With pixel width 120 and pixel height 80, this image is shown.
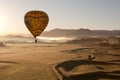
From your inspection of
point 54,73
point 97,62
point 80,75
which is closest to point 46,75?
point 54,73

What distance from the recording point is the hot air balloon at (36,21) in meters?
26.1

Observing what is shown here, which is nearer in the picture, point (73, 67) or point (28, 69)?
point (28, 69)

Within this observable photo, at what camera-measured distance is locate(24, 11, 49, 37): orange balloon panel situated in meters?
26.1

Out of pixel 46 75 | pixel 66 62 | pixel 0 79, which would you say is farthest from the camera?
pixel 66 62

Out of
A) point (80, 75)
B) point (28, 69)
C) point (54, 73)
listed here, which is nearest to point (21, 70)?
point (28, 69)

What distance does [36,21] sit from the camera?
1041 inches

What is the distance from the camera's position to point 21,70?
2683cm

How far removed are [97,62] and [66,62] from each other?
3.80 metres

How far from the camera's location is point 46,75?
2395 centimetres

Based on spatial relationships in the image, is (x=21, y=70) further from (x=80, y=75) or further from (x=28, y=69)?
(x=80, y=75)

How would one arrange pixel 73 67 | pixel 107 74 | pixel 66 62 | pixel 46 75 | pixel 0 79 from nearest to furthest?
pixel 0 79 → pixel 46 75 → pixel 107 74 → pixel 73 67 → pixel 66 62

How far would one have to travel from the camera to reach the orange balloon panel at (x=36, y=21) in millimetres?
26078

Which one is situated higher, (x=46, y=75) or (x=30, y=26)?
(x=30, y=26)

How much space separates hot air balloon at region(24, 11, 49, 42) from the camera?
85.6 feet
